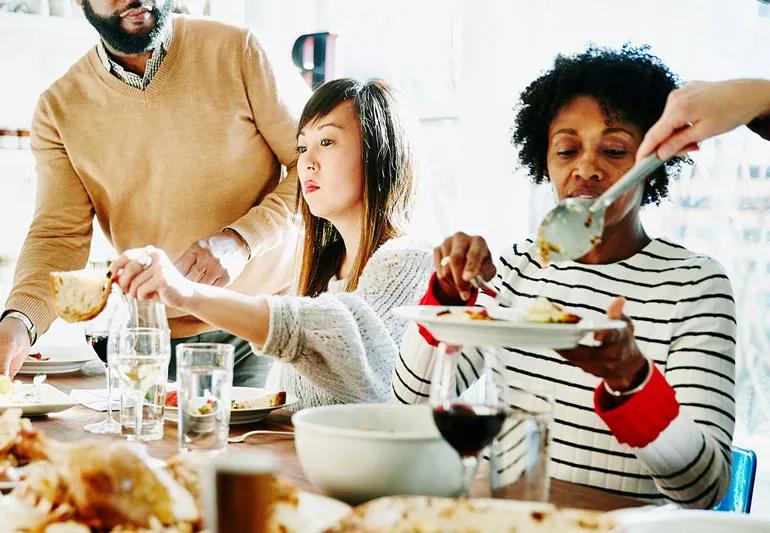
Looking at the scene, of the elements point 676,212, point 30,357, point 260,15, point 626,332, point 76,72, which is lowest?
point 30,357

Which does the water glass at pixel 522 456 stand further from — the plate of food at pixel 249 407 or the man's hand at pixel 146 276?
the man's hand at pixel 146 276

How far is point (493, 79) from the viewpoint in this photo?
Result: 3.28 metres

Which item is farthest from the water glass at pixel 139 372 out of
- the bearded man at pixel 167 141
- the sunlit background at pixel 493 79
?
the bearded man at pixel 167 141

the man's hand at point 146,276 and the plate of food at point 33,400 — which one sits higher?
the man's hand at point 146,276

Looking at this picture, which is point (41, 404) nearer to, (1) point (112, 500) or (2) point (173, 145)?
(1) point (112, 500)

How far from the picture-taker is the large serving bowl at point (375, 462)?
88 cm

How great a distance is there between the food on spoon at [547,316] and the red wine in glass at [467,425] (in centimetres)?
21

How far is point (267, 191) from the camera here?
2.70 metres

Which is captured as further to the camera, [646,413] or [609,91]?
[609,91]

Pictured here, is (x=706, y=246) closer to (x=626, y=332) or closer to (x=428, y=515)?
(x=626, y=332)

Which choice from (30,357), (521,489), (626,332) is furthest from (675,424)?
(30,357)

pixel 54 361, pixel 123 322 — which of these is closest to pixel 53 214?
pixel 54 361

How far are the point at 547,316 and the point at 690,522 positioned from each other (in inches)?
12.7

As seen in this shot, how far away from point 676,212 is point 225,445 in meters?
1.91
